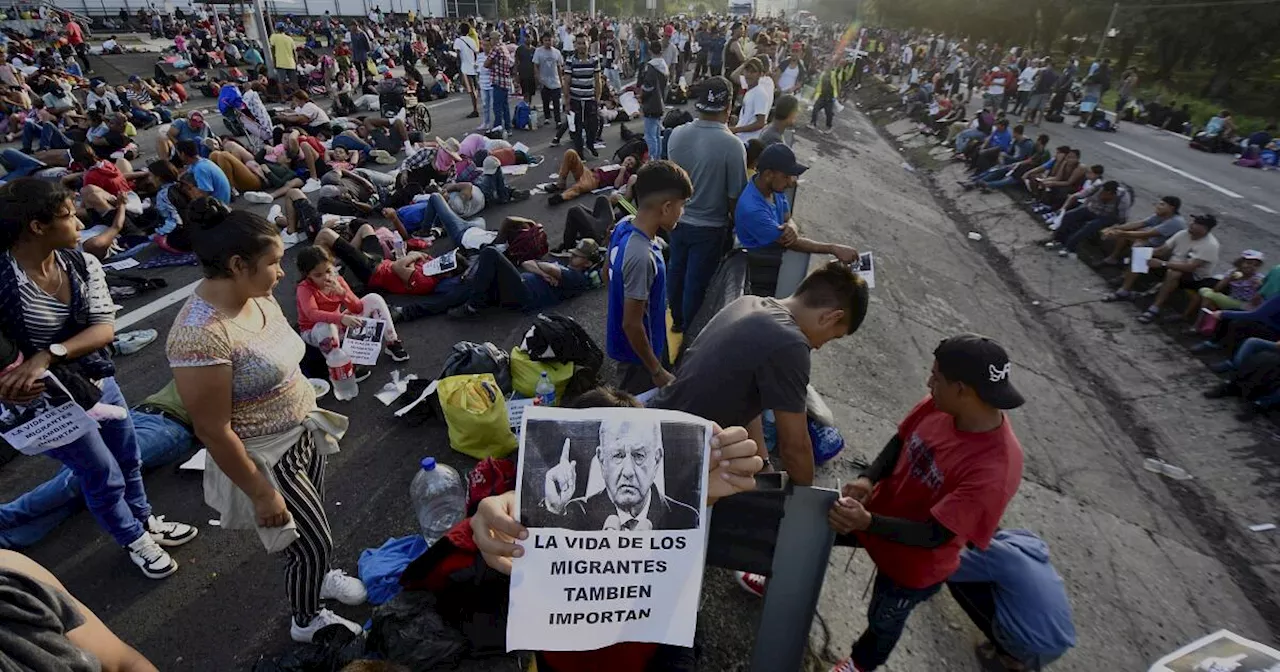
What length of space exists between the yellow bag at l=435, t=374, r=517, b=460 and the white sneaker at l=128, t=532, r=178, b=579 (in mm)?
1808

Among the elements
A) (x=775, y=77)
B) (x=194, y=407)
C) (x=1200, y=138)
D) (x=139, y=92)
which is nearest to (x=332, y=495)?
(x=194, y=407)

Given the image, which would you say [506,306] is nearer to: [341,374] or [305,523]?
[341,374]

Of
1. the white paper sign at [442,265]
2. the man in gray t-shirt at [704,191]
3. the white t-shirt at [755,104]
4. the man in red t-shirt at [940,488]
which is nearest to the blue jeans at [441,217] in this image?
the white paper sign at [442,265]

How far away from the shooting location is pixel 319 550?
2.85 m

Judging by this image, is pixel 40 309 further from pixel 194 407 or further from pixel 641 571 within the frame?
pixel 641 571

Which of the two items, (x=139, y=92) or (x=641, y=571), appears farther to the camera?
(x=139, y=92)

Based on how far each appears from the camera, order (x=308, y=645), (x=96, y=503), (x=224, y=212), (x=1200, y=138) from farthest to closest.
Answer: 1. (x=1200, y=138)
2. (x=96, y=503)
3. (x=308, y=645)
4. (x=224, y=212)

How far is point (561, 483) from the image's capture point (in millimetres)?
1558

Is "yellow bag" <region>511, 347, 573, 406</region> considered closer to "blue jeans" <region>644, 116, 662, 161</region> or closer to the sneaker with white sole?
the sneaker with white sole

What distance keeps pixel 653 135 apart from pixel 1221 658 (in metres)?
10.6

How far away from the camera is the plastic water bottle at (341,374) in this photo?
5.25 metres

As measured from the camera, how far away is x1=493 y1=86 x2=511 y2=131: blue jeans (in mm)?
13641

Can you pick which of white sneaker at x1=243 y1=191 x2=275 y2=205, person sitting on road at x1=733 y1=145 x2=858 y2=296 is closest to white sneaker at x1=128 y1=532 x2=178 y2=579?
person sitting on road at x1=733 y1=145 x2=858 y2=296

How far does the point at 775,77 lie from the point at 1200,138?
16296mm
